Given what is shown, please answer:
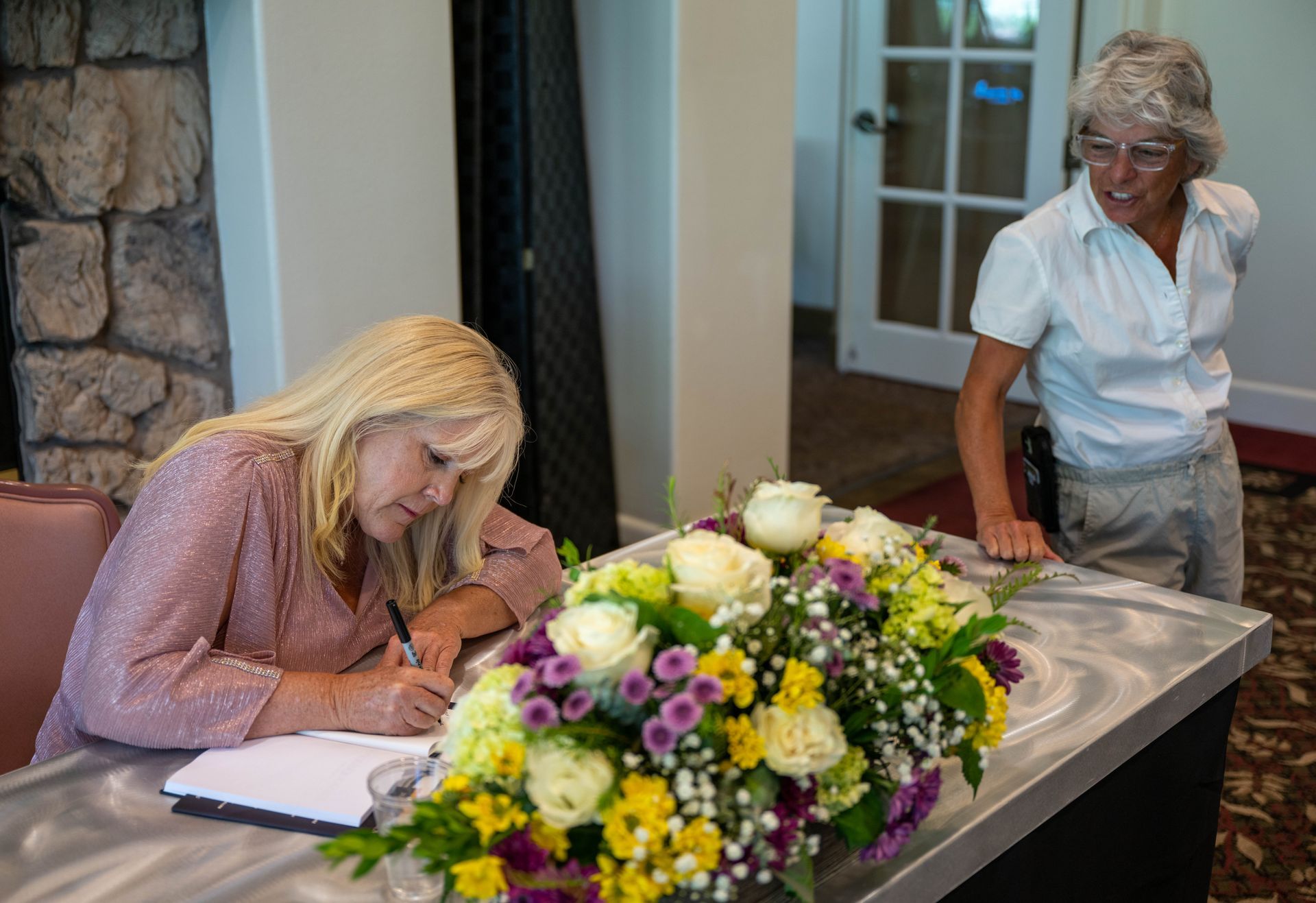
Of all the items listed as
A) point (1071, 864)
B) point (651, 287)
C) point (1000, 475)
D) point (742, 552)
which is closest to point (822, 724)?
point (742, 552)

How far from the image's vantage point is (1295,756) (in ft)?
9.16

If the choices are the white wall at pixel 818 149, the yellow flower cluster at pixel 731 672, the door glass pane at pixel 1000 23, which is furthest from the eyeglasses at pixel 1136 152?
the white wall at pixel 818 149

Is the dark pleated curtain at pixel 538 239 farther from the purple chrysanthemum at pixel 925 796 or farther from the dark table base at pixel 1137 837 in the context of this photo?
the purple chrysanthemum at pixel 925 796

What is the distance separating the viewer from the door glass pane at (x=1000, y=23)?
16.7ft

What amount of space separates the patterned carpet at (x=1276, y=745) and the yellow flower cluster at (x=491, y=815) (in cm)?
180

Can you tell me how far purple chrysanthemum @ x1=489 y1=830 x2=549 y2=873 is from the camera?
3.18 ft

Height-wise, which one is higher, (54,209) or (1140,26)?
(1140,26)

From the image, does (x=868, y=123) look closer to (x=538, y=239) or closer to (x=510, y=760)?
(x=538, y=239)

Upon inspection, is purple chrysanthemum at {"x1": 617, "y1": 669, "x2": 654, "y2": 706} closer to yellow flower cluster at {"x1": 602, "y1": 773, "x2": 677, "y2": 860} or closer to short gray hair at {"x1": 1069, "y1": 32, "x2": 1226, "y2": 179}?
yellow flower cluster at {"x1": 602, "y1": 773, "x2": 677, "y2": 860}

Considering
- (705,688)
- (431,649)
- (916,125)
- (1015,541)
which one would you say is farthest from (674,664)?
(916,125)

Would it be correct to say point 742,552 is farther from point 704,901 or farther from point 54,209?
point 54,209

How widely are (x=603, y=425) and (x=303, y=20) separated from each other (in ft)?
4.85

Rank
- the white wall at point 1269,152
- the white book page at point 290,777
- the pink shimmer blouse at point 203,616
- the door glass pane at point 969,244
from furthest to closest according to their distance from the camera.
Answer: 1. the door glass pane at point 969,244
2. the white wall at point 1269,152
3. the pink shimmer blouse at point 203,616
4. the white book page at point 290,777

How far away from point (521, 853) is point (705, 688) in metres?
0.18
